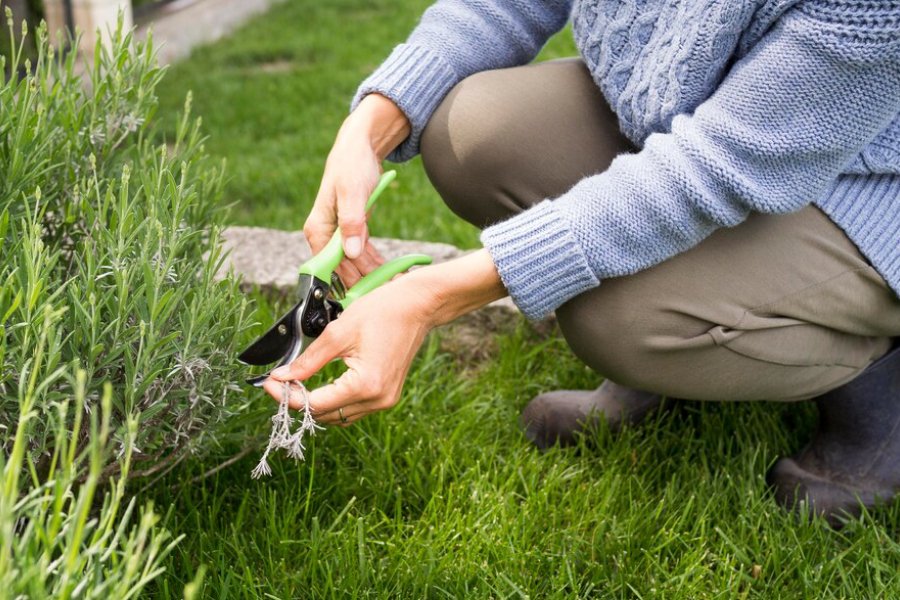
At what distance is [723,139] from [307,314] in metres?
0.58

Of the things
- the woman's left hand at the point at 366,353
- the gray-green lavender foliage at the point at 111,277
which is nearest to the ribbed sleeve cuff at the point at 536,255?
the woman's left hand at the point at 366,353

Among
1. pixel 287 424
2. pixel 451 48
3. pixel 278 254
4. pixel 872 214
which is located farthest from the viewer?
pixel 278 254

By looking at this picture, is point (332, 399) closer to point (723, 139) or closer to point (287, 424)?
point (287, 424)

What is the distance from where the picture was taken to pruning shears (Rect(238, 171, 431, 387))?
1.36m

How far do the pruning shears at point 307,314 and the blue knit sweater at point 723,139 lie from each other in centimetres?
22

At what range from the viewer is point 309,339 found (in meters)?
1.39

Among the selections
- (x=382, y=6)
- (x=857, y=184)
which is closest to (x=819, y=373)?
(x=857, y=184)

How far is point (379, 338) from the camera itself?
1298mm

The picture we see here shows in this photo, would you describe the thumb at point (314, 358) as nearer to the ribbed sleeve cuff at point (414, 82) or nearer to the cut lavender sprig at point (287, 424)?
the cut lavender sprig at point (287, 424)

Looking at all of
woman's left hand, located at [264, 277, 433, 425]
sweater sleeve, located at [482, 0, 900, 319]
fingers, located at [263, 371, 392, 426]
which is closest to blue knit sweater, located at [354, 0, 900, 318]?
sweater sleeve, located at [482, 0, 900, 319]

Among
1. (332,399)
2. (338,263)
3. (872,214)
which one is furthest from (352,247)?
(872,214)

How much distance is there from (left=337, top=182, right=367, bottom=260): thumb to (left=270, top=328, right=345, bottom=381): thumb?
17 centimetres

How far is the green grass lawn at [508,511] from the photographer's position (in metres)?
1.46

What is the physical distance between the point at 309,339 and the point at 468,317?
84cm
